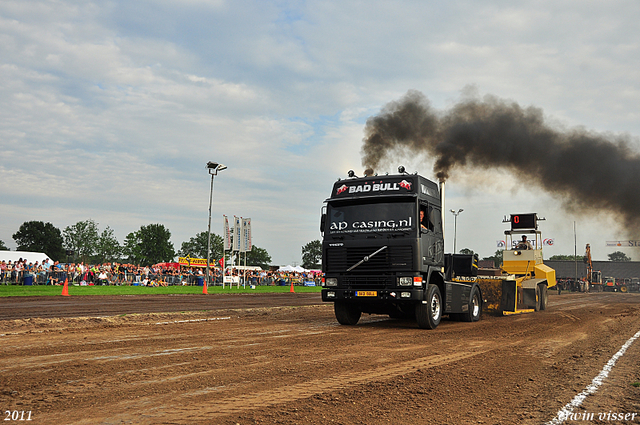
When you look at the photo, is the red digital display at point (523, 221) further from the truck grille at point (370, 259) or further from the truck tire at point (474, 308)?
the truck grille at point (370, 259)

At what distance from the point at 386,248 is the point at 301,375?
234 inches

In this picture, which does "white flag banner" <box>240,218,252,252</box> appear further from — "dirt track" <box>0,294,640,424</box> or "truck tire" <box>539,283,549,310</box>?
"dirt track" <box>0,294,640,424</box>

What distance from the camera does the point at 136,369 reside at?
641 cm

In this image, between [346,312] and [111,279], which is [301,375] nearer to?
[346,312]

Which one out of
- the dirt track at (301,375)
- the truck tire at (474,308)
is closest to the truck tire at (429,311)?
the dirt track at (301,375)

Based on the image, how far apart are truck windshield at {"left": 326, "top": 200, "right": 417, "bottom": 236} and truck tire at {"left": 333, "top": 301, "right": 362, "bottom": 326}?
80.4 inches

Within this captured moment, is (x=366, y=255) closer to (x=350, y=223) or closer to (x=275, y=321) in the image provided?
(x=350, y=223)

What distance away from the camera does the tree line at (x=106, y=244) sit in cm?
10488

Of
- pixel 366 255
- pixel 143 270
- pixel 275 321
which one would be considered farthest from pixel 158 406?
pixel 143 270

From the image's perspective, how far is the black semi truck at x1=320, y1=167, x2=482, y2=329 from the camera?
11672mm

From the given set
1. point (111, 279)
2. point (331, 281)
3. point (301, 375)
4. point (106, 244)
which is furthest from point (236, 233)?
point (106, 244)

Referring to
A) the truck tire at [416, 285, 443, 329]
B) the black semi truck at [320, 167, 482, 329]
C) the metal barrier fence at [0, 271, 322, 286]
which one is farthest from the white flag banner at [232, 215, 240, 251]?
the truck tire at [416, 285, 443, 329]

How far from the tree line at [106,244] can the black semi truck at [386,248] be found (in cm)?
8842

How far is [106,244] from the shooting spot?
106 meters
